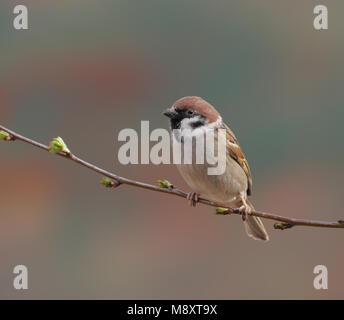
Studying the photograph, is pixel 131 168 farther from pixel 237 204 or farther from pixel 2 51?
pixel 237 204

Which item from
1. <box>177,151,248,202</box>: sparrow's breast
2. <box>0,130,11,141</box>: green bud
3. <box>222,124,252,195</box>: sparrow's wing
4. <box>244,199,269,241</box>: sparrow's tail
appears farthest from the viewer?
<box>244,199,269,241</box>: sparrow's tail

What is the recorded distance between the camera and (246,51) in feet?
22.9

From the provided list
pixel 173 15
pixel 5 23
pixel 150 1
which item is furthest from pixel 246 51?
pixel 5 23

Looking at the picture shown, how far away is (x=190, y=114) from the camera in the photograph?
213 centimetres

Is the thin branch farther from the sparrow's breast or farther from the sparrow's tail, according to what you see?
the sparrow's tail

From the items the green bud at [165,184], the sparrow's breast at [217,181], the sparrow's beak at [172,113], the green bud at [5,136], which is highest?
the sparrow's beak at [172,113]

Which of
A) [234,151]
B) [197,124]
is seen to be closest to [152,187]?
[197,124]

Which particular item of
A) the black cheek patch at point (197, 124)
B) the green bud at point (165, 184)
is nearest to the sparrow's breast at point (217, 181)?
the black cheek patch at point (197, 124)

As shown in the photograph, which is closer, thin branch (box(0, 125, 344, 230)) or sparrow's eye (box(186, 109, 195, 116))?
thin branch (box(0, 125, 344, 230))

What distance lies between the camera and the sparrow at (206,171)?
6.97 feet

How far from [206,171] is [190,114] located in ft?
0.78

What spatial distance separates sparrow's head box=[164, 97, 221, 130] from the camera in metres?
2.10

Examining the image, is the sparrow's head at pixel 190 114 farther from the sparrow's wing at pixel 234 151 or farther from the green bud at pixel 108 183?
the green bud at pixel 108 183

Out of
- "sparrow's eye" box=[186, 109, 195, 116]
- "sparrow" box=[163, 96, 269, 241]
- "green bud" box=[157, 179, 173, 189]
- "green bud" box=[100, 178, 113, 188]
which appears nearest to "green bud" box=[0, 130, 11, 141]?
"green bud" box=[100, 178, 113, 188]
